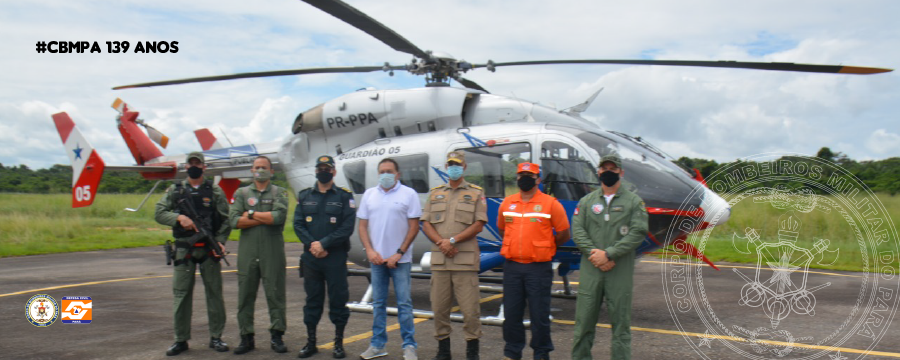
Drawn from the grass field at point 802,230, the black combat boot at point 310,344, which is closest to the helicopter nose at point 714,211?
the grass field at point 802,230

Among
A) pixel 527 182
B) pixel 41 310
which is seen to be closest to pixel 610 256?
pixel 527 182

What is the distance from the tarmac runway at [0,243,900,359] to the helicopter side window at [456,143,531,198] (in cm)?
162

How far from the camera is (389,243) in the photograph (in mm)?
5641

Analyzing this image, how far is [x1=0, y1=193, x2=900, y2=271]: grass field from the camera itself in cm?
829

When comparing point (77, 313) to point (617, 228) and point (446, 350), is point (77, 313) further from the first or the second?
point (617, 228)

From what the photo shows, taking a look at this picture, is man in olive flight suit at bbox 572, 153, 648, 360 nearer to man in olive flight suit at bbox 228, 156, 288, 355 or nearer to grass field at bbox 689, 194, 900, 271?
grass field at bbox 689, 194, 900, 271

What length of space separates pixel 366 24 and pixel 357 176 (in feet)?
7.28

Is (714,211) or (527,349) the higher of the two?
(714,211)

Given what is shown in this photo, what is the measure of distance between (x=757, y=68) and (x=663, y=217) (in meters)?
1.88

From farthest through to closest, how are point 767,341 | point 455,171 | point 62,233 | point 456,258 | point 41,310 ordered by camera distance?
point 62,233
point 41,310
point 767,341
point 455,171
point 456,258

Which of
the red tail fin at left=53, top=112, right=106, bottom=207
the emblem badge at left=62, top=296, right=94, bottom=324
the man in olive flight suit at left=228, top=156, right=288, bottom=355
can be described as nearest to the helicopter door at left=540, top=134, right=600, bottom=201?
the man in olive flight suit at left=228, top=156, right=288, bottom=355

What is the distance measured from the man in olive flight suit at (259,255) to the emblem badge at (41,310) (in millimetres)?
2969

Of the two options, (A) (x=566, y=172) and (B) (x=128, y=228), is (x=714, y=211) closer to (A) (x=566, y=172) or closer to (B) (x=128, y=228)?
(A) (x=566, y=172)

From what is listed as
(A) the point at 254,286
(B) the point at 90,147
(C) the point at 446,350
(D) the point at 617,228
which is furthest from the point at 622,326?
(B) the point at 90,147
